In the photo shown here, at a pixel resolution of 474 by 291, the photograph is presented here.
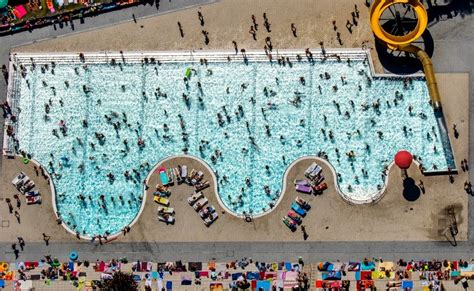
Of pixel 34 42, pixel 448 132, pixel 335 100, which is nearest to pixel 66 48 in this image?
pixel 34 42

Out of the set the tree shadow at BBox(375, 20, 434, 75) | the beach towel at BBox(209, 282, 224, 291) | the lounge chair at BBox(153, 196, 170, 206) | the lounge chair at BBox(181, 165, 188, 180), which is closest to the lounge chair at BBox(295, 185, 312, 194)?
the lounge chair at BBox(181, 165, 188, 180)

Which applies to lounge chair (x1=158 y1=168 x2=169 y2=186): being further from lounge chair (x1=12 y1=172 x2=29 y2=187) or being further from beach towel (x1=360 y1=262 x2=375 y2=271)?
beach towel (x1=360 y1=262 x2=375 y2=271)

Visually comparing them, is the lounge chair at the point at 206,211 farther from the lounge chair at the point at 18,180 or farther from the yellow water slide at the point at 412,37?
the yellow water slide at the point at 412,37

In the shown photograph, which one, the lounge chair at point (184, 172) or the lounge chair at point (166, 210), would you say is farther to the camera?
the lounge chair at point (184, 172)

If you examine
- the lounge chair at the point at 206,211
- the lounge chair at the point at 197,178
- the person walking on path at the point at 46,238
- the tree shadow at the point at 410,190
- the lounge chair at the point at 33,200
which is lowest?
the person walking on path at the point at 46,238

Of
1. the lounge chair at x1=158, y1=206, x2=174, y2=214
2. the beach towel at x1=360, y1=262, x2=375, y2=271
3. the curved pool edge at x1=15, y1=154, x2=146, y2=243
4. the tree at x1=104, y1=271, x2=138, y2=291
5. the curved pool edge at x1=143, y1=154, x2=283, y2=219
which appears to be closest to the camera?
the tree at x1=104, y1=271, x2=138, y2=291

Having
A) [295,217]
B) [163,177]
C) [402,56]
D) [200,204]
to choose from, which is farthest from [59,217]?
[402,56]

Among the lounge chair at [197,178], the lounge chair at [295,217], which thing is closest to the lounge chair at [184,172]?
the lounge chair at [197,178]
